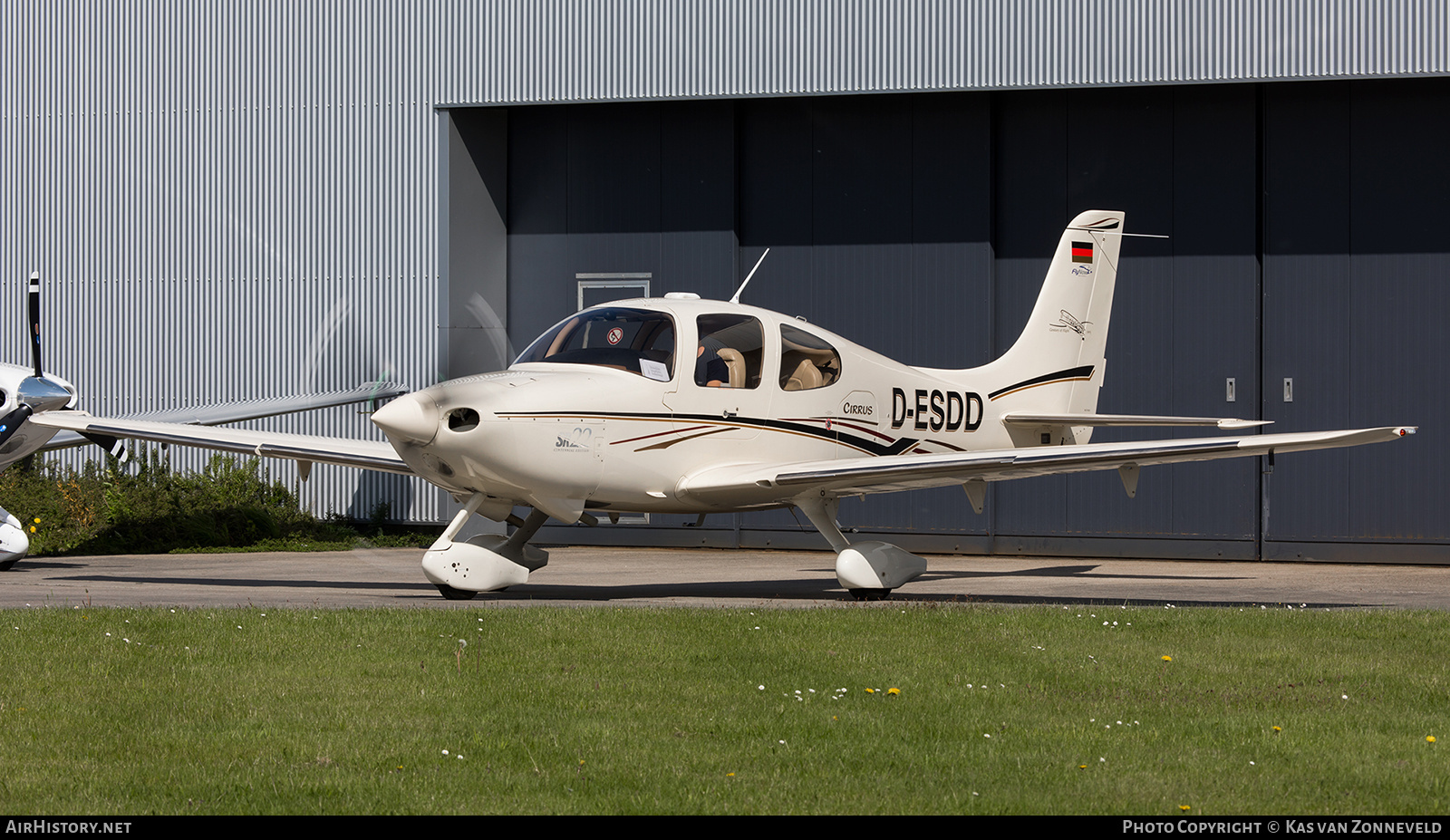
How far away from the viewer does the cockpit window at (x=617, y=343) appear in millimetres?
10234

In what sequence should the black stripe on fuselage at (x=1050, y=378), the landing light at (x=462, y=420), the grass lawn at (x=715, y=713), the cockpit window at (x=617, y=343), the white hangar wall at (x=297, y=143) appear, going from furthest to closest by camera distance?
the white hangar wall at (x=297, y=143) < the black stripe on fuselage at (x=1050, y=378) < the cockpit window at (x=617, y=343) < the landing light at (x=462, y=420) < the grass lawn at (x=715, y=713)

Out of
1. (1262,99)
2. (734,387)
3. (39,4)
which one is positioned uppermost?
(39,4)

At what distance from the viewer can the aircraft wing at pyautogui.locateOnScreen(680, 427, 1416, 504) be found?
9898 mm

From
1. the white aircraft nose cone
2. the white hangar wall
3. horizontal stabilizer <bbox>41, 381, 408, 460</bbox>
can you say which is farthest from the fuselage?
the white hangar wall

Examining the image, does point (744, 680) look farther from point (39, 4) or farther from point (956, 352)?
point (39, 4)

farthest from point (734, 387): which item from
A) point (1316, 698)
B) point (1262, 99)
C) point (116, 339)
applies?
point (116, 339)

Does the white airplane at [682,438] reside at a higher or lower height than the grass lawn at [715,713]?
higher

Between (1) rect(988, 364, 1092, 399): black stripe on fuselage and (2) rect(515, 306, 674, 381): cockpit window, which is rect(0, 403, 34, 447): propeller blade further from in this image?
(1) rect(988, 364, 1092, 399): black stripe on fuselage

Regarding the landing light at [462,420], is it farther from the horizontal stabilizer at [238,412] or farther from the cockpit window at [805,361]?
the horizontal stabilizer at [238,412]

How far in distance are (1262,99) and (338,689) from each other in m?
13.5

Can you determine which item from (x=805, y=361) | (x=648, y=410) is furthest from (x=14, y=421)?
(x=805, y=361)

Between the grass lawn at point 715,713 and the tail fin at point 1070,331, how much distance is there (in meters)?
4.88

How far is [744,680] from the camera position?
6.45 metres

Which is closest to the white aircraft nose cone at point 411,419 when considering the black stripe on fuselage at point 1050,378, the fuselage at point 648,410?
the fuselage at point 648,410
